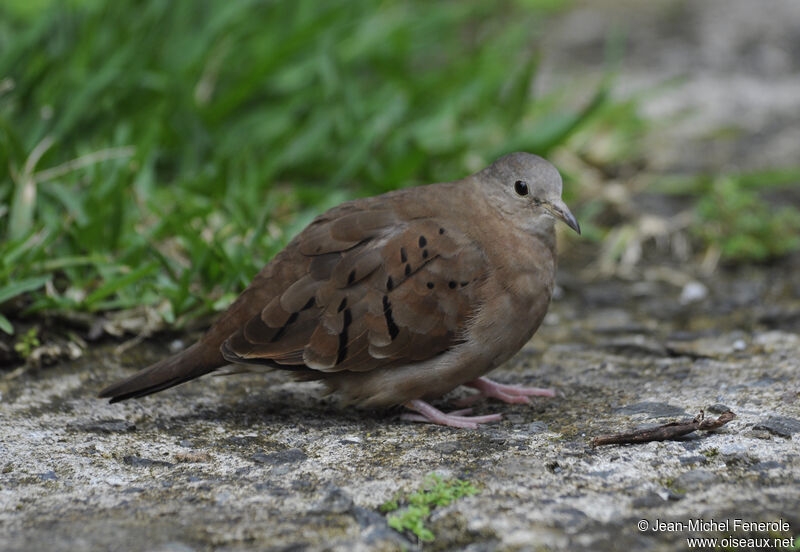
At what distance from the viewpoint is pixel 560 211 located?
348 cm

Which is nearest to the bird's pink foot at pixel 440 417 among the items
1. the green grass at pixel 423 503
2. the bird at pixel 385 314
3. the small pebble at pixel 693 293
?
the bird at pixel 385 314

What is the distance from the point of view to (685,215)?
17.6 ft

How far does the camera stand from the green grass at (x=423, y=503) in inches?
93.5

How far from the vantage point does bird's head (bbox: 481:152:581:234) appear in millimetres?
3512

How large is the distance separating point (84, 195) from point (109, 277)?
0.63m

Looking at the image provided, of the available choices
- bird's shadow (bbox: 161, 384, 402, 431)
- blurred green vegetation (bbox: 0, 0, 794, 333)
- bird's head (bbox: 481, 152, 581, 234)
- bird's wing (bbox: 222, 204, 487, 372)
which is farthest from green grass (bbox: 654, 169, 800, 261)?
bird's shadow (bbox: 161, 384, 402, 431)

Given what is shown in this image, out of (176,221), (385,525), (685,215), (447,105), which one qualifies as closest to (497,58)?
(447,105)

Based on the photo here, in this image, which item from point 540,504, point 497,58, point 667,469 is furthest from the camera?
point 497,58

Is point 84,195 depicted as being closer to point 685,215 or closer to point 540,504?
point 540,504

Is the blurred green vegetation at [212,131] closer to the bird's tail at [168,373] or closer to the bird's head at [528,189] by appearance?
the bird's tail at [168,373]

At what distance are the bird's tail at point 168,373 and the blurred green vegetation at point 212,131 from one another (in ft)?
1.86

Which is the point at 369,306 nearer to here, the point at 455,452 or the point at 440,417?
the point at 440,417

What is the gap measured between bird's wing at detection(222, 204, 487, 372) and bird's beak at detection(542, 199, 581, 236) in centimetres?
39

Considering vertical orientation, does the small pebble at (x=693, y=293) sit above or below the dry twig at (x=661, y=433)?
above
